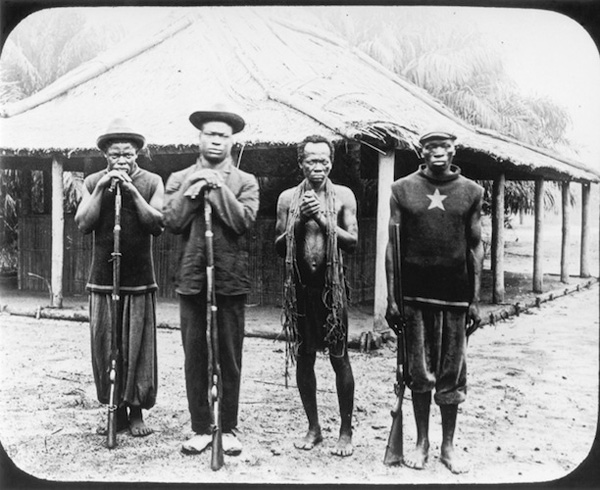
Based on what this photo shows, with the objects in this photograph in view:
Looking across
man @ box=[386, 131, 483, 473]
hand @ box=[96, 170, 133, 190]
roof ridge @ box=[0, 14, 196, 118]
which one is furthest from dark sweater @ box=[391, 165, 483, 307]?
roof ridge @ box=[0, 14, 196, 118]

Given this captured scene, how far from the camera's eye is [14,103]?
18.4ft

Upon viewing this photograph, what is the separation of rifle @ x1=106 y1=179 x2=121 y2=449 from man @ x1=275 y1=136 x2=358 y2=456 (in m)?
1.04

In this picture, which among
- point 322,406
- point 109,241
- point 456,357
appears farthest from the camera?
point 322,406

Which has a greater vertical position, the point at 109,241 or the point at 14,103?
the point at 14,103

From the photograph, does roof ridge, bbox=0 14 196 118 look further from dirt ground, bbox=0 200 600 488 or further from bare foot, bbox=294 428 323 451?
bare foot, bbox=294 428 323 451

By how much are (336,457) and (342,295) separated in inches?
40.0

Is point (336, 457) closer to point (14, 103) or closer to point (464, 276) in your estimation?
point (464, 276)

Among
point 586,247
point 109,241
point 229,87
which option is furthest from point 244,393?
point 586,247

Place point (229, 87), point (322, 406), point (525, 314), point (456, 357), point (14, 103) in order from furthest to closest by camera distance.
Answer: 1. point (525, 314)
2. point (229, 87)
3. point (14, 103)
4. point (322, 406)
5. point (456, 357)

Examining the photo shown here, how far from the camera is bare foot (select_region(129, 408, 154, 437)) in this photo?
426cm

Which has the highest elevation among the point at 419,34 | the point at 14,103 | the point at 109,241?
the point at 419,34

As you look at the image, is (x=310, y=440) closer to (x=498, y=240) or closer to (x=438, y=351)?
(x=438, y=351)

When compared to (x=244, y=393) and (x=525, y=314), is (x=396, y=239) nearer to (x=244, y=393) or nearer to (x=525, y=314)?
(x=244, y=393)

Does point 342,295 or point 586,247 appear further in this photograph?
point 586,247
